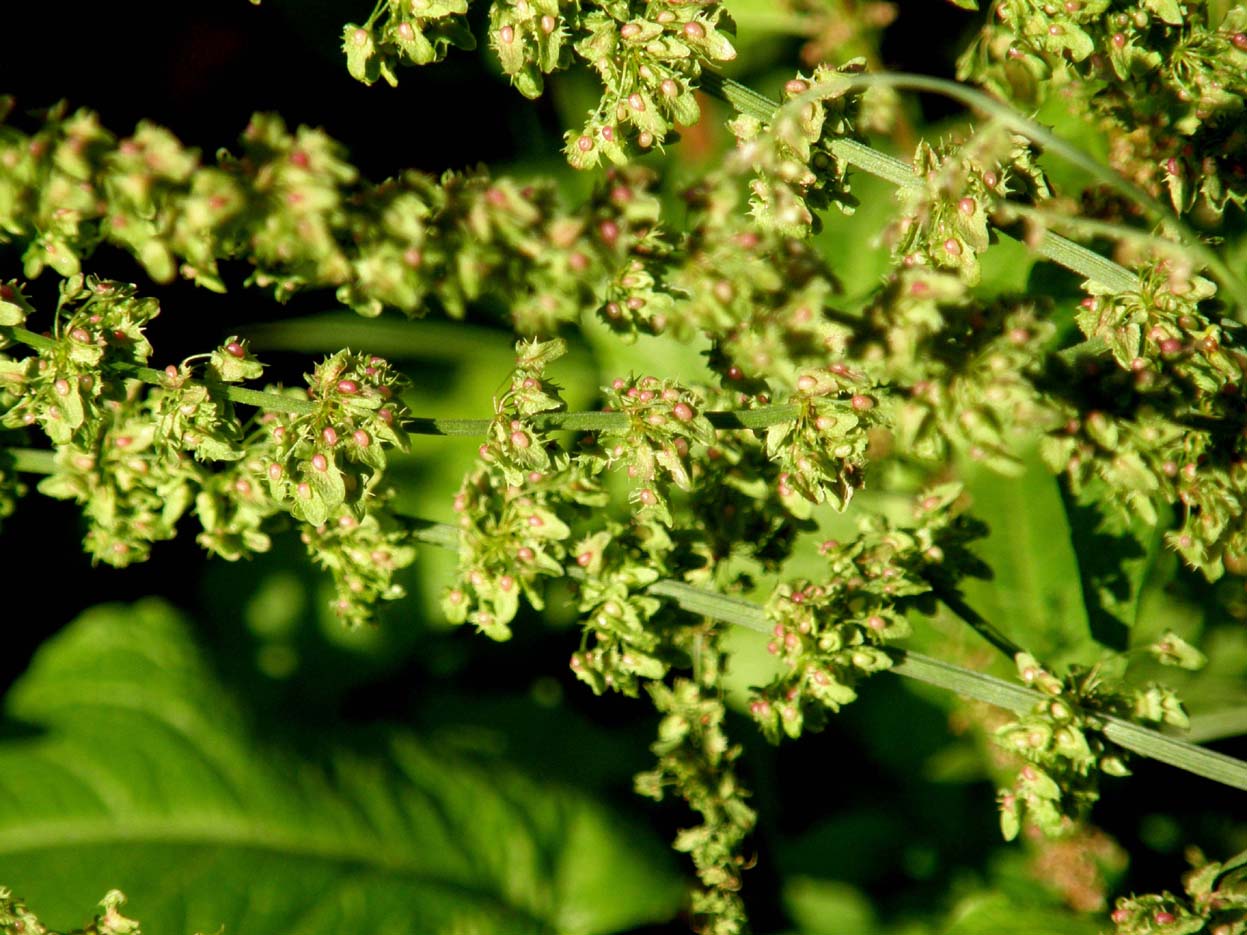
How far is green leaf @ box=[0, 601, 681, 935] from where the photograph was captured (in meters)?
3.44

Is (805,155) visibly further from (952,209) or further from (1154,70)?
(1154,70)

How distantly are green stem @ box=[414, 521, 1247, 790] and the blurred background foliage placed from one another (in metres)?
0.57

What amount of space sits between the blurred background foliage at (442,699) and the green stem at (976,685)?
57cm

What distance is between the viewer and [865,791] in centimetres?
445

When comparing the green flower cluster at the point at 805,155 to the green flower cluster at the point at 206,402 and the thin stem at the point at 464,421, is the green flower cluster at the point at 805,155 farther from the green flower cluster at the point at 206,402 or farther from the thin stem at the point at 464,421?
the green flower cluster at the point at 206,402

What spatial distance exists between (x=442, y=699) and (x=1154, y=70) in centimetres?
340

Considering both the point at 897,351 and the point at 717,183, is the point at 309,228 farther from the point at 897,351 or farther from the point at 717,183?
the point at 897,351

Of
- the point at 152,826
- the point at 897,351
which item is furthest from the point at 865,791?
the point at 897,351

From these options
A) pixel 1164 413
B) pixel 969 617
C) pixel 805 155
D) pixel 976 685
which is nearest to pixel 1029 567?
pixel 969 617

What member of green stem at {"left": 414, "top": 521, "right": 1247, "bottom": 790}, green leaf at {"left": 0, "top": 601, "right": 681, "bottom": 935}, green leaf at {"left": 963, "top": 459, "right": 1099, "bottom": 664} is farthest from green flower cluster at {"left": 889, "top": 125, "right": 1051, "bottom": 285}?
green leaf at {"left": 0, "top": 601, "right": 681, "bottom": 935}

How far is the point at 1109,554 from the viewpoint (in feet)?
8.92

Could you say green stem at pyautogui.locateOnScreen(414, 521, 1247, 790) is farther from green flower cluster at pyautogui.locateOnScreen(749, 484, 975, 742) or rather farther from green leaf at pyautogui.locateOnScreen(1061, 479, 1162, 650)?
green leaf at pyautogui.locateOnScreen(1061, 479, 1162, 650)

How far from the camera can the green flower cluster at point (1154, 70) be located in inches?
81.4

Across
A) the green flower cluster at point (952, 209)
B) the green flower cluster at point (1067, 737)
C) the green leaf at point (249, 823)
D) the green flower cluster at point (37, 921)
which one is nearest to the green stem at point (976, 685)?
the green flower cluster at point (1067, 737)
